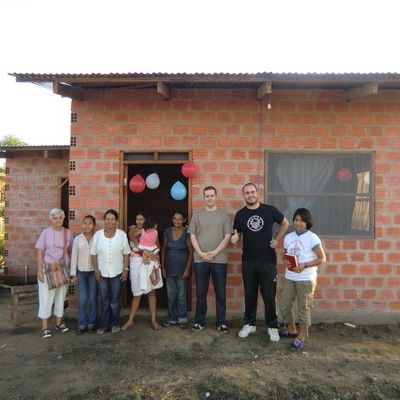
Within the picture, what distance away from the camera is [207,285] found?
4473 mm

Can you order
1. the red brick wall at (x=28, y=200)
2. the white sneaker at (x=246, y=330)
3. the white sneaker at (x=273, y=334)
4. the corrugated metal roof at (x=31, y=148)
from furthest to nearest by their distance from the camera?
the red brick wall at (x=28, y=200) → the corrugated metal roof at (x=31, y=148) → the white sneaker at (x=246, y=330) → the white sneaker at (x=273, y=334)

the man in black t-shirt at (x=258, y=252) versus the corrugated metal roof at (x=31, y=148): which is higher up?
the corrugated metal roof at (x=31, y=148)

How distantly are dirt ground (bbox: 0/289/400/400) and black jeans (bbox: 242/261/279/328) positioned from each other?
0.34m

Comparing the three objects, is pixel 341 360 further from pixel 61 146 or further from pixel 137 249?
pixel 61 146

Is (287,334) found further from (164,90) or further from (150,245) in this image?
(164,90)

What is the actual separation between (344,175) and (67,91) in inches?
164

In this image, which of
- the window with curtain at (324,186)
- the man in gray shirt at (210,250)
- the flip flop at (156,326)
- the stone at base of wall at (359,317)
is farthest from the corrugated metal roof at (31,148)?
the stone at base of wall at (359,317)

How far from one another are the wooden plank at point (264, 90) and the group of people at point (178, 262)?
4.21 ft

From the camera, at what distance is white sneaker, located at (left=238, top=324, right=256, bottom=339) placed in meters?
4.27

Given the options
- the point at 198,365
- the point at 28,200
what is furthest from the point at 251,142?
the point at 28,200

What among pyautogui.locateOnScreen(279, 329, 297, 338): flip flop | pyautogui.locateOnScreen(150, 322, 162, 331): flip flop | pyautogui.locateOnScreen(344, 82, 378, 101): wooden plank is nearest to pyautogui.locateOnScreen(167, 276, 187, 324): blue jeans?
pyautogui.locateOnScreen(150, 322, 162, 331): flip flop

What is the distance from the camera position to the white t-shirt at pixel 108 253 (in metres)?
4.35

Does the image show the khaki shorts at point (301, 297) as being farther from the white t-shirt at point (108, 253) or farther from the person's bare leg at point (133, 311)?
the white t-shirt at point (108, 253)

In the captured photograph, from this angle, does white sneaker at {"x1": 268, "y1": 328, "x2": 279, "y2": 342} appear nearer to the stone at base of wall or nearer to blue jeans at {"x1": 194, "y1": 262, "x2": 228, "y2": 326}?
blue jeans at {"x1": 194, "y1": 262, "x2": 228, "y2": 326}
